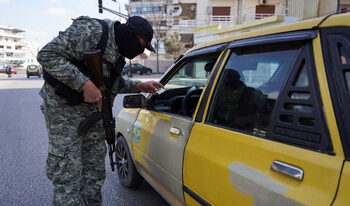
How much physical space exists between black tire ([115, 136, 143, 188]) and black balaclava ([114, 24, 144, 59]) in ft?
4.01

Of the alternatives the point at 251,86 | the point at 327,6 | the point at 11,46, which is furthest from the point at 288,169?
the point at 11,46

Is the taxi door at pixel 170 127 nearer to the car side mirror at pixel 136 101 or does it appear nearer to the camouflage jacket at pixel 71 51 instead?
the car side mirror at pixel 136 101

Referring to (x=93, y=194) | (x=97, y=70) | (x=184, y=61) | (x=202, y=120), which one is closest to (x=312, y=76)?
(x=202, y=120)

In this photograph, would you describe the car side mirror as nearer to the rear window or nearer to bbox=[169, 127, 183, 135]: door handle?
bbox=[169, 127, 183, 135]: door handle

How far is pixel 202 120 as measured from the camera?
159 cm

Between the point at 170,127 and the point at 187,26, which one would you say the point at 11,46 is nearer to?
the point at 187,26

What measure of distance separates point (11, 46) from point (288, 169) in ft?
314

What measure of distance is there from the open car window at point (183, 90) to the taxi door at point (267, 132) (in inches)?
16.6

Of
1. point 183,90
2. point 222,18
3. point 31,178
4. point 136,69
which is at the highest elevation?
point 222,18

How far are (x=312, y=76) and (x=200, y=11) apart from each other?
24971 millimetres

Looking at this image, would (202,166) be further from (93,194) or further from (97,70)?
(93,194)

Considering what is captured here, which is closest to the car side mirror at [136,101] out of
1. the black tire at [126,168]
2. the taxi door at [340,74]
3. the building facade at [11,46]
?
the black tire at [126,168]

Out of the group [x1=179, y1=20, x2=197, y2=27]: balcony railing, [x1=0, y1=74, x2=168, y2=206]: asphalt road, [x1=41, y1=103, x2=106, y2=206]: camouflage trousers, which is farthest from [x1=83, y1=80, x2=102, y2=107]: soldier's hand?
[x1=179, y1=20, x2=197, y2=27]: balcony railing

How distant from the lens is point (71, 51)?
170 centimetres
